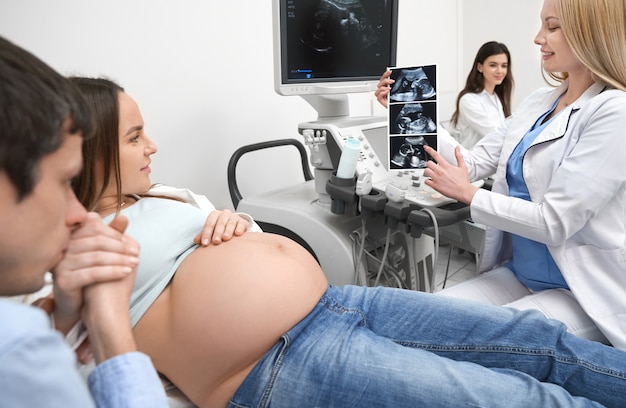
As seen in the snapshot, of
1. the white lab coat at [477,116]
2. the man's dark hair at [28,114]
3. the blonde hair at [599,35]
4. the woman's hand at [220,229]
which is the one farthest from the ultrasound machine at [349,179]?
the white lab coat at [477,116]

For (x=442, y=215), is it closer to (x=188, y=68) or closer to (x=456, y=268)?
(x=188, y=68)

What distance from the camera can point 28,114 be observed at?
0.46m

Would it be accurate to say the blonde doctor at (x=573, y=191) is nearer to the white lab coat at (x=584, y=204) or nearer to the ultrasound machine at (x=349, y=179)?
the white lab coat at (x=584, y=204)

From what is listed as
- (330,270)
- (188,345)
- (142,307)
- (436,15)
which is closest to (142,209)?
(142,307)

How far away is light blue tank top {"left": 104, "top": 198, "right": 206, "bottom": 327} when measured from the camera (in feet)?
3.30

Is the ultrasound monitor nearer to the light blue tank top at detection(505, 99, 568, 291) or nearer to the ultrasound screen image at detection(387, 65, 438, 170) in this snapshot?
Result: the ultrasound screen image at detection(387, 65, 438, 170)

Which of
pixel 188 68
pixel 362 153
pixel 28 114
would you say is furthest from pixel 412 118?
pixel 28 114

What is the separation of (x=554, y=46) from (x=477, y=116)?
186 centimetres

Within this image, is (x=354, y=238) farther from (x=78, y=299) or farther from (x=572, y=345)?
(x=78, y=299)

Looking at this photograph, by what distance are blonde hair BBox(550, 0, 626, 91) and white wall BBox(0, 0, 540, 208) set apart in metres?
1.32

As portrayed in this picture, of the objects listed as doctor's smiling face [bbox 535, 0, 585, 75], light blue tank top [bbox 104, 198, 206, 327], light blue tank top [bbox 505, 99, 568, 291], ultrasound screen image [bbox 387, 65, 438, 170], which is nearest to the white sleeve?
light blue tank top [bbox 104, 198, 206, 327]

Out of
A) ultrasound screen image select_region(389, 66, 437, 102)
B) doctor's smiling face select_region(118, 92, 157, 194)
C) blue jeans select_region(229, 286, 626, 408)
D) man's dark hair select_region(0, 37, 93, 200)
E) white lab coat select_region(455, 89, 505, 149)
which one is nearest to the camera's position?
man's dark hair select_region(0, 37, 93, 200)

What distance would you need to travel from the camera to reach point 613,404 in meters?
0.95

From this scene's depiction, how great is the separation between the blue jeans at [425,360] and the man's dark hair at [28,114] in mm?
597
